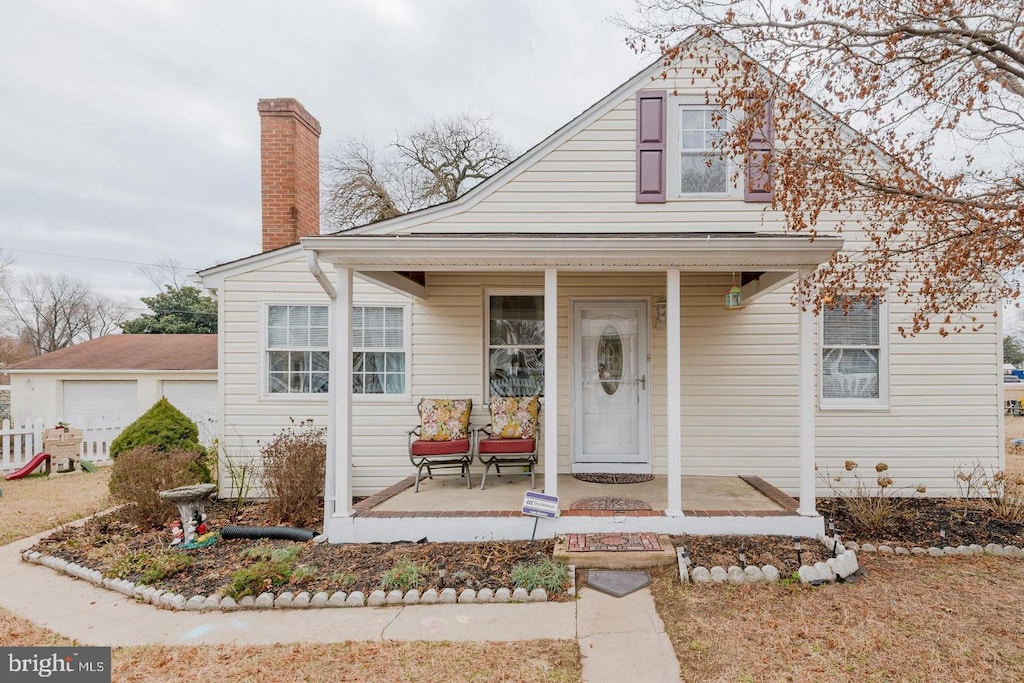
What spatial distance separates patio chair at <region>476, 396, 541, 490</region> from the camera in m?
5.82

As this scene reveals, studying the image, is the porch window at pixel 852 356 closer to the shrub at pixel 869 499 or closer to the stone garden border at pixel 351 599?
the shrub at pixel 869 499

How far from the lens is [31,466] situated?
916 centimetres

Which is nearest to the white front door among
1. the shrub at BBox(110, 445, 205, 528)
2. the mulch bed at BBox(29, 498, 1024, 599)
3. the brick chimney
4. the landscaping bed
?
the mulch bed at BBox(29, 498, 1024, 599)

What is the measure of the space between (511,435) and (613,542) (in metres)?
1.96

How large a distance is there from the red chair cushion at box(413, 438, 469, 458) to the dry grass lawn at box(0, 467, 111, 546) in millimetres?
4206

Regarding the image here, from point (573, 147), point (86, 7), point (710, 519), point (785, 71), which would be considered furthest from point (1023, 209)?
point (86, 7)

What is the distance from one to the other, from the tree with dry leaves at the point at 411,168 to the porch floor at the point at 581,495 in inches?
589

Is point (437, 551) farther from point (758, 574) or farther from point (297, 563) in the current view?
point (758, 574)

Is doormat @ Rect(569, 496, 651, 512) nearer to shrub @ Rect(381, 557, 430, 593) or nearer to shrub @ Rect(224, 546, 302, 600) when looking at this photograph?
shrub @ Rect(381, 557, 430, 593)

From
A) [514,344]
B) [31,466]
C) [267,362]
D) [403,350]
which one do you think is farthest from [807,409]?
[31,466]

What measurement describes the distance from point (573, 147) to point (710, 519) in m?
4.64

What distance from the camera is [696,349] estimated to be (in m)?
6.61

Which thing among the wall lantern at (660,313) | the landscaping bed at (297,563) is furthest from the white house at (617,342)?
the landscaping bed at (297,563)

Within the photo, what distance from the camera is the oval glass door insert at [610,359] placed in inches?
264
